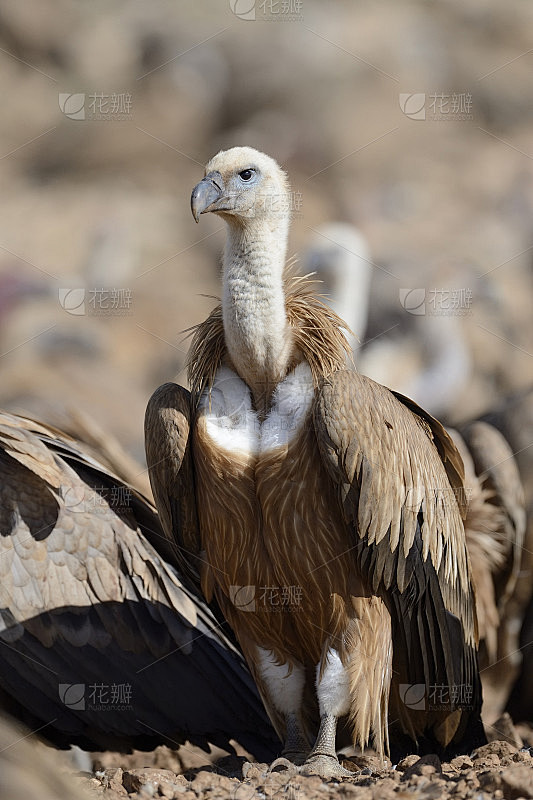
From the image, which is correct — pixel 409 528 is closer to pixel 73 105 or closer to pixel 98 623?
pixel 98 623

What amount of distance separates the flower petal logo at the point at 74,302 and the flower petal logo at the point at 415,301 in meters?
1.97

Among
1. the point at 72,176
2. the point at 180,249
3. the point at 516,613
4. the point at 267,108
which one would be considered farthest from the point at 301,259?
the point at 516,613

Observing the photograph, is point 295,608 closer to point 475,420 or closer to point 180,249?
point 475,420

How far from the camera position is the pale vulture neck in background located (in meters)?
3.07

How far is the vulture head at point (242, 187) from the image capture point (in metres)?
3.02

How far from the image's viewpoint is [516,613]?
4.87 m

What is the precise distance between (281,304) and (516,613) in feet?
8.38

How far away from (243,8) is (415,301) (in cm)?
226

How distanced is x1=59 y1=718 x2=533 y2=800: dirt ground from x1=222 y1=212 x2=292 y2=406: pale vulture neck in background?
1.21 metres

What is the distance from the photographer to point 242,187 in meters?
3.05
